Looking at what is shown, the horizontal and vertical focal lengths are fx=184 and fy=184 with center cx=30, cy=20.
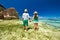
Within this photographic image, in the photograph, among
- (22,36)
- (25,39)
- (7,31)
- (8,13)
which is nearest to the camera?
(25,39)

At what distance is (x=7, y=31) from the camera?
17.9m

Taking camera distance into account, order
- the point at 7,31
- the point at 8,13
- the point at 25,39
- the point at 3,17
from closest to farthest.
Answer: the point at 25,39
the point at 7,31
the point at 3,17
the point at 8,13

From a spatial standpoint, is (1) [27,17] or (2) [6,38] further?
(1) [27,17]

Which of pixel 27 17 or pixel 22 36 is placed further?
pixel 27 17

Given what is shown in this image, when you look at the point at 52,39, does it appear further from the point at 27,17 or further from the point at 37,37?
the point at 27,17

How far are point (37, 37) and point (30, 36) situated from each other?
29.8 inches

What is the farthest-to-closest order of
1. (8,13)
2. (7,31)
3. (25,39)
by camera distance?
(8,13) < (7,31) < (25,39)

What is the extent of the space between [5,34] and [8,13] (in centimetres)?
2018

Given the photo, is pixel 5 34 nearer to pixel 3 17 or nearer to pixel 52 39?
pixel 52 39

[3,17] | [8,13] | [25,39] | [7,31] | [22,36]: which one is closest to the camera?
[25,39]

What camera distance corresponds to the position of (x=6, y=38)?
15.4 metres

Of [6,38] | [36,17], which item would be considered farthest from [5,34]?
[36,17]

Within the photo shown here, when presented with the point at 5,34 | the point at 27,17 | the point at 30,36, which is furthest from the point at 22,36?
the point at 27,17

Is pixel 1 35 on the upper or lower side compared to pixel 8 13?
lower
